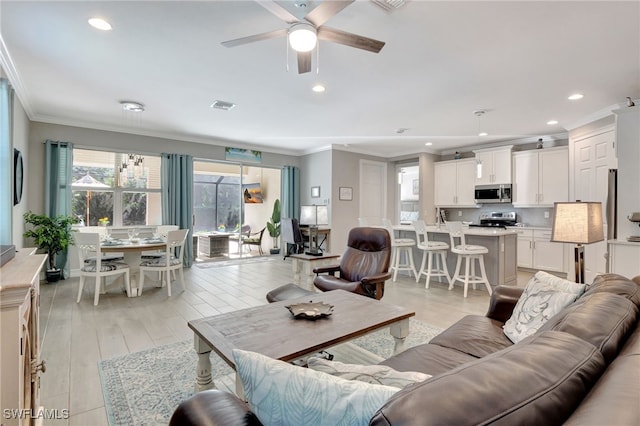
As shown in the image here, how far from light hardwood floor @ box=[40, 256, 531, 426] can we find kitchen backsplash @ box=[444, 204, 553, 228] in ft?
4.23

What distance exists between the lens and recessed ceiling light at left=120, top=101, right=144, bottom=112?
4.20m

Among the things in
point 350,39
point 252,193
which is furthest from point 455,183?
point 350,39

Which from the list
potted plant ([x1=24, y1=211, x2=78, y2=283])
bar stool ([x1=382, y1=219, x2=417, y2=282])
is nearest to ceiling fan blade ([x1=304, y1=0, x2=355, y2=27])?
bar stool ([x1=382, y1=219, x2=417, y2=282])

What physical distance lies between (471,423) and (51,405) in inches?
96.6

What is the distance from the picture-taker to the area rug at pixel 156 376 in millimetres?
1799

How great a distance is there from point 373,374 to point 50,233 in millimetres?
5419

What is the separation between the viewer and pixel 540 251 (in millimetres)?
5723

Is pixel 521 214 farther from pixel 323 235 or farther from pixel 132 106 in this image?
pixel 132 106

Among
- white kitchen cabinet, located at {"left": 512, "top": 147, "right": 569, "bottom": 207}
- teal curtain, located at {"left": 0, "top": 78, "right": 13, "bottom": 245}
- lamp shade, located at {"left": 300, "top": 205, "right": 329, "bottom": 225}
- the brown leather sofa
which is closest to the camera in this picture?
the brown leather sofa

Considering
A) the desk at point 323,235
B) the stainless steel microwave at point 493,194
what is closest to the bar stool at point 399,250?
the desk at point 323,235

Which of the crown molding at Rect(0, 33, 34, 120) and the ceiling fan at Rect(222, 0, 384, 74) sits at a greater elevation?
the crown molding at Rect(0, 33, 34, 120)

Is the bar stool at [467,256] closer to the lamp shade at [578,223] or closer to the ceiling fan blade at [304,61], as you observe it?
the lamp shade at [578,223]

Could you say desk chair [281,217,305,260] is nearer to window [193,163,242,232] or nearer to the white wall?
window [193,163,242,232]

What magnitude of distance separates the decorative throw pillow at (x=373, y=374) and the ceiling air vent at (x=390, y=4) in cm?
227
